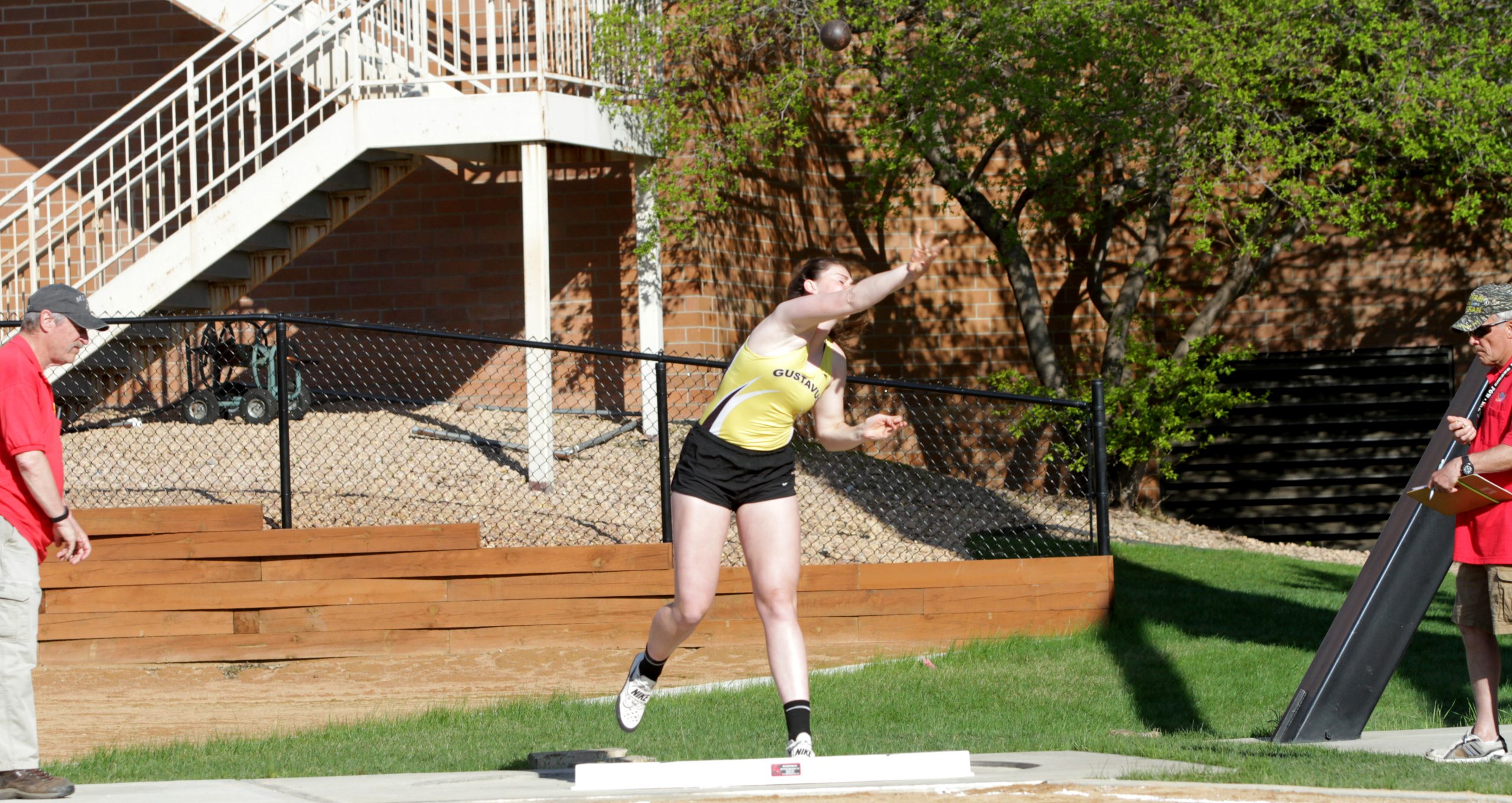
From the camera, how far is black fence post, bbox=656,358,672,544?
8734mm

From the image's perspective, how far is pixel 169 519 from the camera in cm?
872

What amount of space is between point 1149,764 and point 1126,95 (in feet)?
24.5

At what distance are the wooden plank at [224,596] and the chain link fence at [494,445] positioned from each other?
2.23ft

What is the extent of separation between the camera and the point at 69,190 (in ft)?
46.2

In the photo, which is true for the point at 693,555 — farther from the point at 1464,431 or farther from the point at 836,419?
the point at 1464,431

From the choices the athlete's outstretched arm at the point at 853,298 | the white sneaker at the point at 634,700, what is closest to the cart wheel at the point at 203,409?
the white sneaker at the point at 634,700

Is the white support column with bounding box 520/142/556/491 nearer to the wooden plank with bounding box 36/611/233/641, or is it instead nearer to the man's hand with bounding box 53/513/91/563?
the wooden plank with bounding box 36/611/233/641

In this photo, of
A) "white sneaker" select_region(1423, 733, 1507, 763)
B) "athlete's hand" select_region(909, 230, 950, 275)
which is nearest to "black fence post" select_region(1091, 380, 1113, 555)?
"white sneaker" select_region(1423, 733, 1507, 763)

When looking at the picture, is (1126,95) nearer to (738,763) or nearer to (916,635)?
(916,635)

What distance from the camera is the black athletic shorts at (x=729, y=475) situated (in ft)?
16.2

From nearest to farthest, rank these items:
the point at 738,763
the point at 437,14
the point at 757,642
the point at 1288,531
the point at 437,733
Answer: the point at 738,763
the point at 437,733
the point at 757,642
the point at 437,14
the point at 1288,531

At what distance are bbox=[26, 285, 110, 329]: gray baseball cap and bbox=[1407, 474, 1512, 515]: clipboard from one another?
4.88 m

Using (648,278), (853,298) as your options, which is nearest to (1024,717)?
(853,298)

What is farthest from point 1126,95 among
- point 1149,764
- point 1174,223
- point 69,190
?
point 69,190
